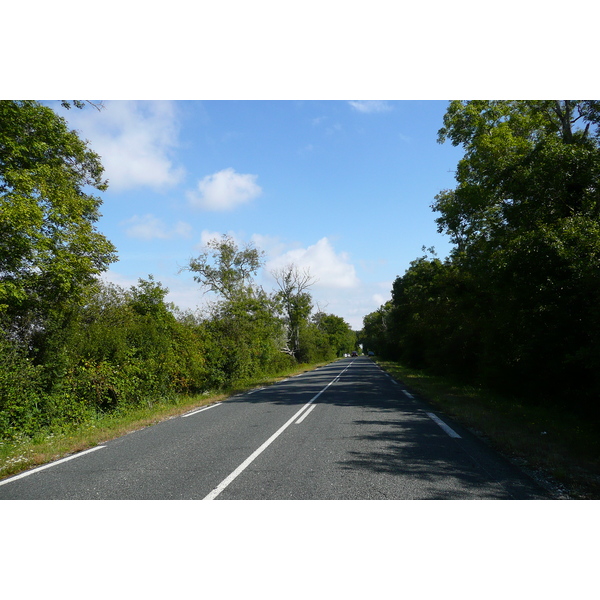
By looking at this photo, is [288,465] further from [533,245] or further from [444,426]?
[533,245]

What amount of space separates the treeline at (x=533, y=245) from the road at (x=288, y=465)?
149 inches

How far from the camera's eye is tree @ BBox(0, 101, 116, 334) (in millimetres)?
9303

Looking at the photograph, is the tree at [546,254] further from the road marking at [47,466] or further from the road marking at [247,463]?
the road marking at [47,466]

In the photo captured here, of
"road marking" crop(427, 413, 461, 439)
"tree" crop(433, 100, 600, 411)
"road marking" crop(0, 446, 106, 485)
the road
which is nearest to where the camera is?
the road

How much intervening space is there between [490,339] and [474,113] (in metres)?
10.1

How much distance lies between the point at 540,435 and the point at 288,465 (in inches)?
202

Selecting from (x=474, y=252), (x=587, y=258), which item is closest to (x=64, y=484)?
(x=587, y=258)

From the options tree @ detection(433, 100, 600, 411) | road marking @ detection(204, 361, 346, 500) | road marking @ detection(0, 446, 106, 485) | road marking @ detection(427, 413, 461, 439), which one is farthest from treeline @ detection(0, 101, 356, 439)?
tree @ detection(433, 100, 600, 411)

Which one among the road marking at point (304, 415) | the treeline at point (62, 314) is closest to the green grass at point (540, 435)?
the road marking at point (304, 415)

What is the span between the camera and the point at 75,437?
8.90m

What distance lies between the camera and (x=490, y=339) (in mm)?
16484

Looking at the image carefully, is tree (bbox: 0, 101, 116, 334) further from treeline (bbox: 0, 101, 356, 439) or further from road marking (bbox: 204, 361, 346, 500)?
road marking (bbox: 204, 361, 346, 500)

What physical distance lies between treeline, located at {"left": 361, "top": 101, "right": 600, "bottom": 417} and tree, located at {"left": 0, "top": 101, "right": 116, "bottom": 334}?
11.4 m

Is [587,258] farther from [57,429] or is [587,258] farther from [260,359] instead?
[260,359]
